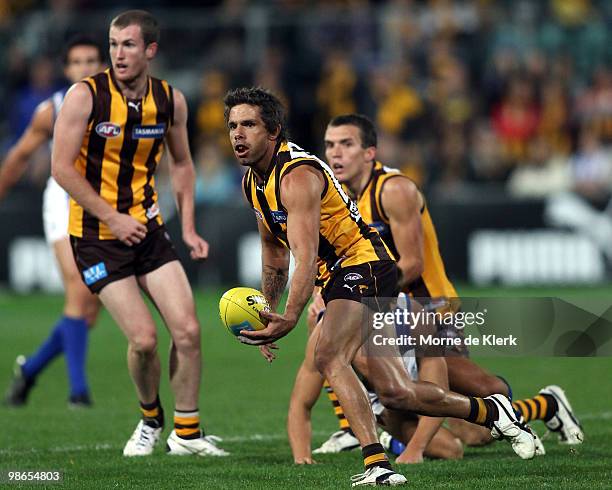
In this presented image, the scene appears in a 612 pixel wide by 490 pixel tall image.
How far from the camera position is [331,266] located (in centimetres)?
732

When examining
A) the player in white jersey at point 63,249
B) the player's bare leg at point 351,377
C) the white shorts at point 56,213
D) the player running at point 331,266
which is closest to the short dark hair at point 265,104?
the player running at point 331,266

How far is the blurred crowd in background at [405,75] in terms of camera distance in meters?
20.2

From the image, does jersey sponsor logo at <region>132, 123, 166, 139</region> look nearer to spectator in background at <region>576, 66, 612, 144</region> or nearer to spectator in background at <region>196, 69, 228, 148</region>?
spectator in background at <region>576, 66, 612, 144</region>

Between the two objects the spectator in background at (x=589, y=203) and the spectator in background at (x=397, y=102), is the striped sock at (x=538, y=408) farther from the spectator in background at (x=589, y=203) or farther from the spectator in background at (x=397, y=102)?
the spectator in background at (x=397, y=102)

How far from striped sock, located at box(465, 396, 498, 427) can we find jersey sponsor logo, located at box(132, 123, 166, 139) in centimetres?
275

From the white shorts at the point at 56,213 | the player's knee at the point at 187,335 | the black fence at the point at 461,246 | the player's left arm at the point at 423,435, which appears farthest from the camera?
the black fence at the point at 461,246

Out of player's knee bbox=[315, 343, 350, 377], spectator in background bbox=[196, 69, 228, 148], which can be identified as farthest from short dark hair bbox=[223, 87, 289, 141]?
spectator in background bbox=[196, 69, 228, 148]

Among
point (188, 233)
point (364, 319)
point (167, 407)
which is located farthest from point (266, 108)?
point (167, 407)

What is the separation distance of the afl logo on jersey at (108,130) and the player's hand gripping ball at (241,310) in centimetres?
188

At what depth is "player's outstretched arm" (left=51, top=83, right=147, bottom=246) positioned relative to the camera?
26.8 ft

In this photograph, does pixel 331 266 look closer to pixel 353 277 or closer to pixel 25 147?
pixel 353 277

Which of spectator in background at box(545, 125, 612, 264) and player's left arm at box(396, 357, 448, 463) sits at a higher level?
spectator in background at box(545, 125, 612, 264)

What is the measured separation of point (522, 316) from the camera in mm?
7699

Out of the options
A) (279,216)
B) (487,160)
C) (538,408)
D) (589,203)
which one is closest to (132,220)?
(279,216)
